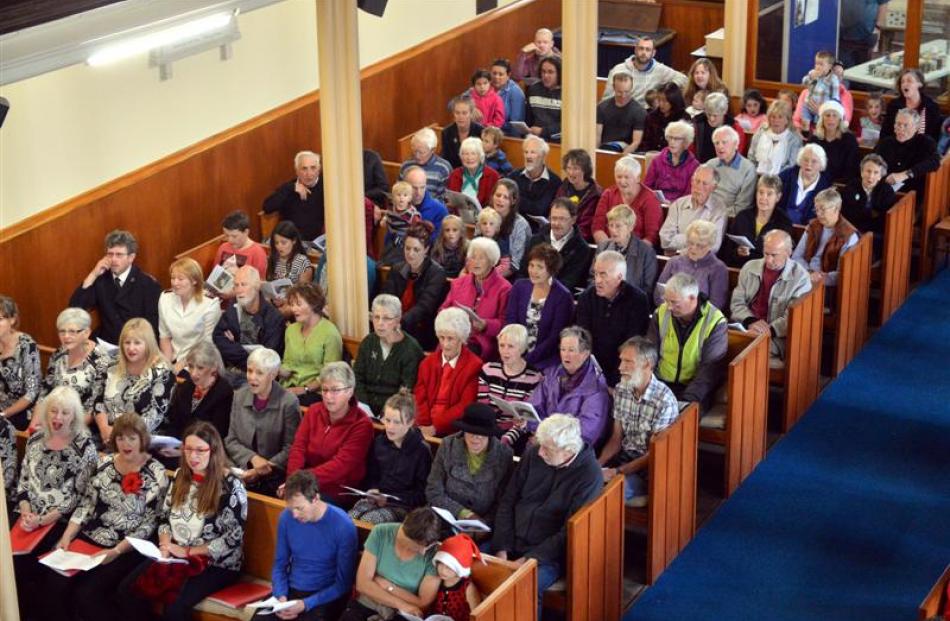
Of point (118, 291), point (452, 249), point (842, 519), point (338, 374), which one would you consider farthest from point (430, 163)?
point (842, 519)

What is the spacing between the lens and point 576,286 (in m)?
8.98

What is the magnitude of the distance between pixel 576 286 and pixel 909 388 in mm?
2011

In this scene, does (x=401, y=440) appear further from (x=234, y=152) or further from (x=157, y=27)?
(x=234, y=152)

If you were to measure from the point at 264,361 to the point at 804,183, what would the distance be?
3.88 m

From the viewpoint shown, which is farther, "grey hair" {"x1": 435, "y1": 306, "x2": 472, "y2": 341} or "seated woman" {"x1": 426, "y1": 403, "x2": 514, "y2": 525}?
"grey hair" {"x1": 435, "y1": 306, "x2": 472, "y2": 341}

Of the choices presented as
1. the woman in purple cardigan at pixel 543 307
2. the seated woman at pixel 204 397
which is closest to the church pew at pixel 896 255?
the woman in purple cardigan at pixel 543 307

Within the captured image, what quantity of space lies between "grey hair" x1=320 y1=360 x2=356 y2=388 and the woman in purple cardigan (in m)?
1.32

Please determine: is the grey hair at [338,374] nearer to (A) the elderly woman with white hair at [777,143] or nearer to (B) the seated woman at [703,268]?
(B) the seated woman at [703,268]

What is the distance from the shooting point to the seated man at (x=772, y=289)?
8.45 m

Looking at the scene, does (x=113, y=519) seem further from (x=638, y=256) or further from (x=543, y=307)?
(x=638, y=256)

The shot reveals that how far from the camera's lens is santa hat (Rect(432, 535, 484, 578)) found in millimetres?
6180

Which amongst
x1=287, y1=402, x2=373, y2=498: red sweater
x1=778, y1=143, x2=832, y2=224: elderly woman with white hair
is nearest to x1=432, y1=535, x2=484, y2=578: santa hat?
x1=287, y1=402, x2=373, y2=498: red sweater

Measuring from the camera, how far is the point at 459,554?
6219 mm

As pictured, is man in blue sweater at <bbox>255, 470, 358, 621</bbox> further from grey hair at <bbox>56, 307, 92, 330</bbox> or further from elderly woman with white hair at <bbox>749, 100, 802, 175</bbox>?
elderly woman with white hair at <bbox>749, 100, 802, 175</bbox>
